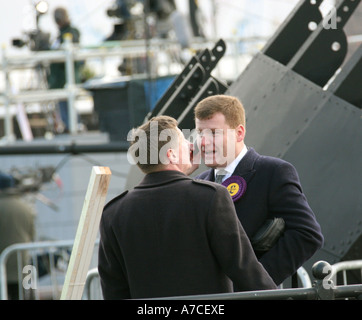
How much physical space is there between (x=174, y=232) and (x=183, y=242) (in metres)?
0.05

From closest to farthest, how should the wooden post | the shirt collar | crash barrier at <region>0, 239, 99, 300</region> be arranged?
the wooden post, the shirt collar, crash barrier at <region>0, 239, 99, 300</region>

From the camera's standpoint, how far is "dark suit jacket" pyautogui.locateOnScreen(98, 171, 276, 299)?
11.2 ft

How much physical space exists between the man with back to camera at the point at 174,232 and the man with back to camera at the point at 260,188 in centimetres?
37

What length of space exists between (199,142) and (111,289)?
0.80m

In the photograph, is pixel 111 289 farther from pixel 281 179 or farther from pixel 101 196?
pixel 281 179

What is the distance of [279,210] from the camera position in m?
Answer: 3.91

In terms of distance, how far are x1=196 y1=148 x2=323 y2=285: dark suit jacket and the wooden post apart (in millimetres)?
695

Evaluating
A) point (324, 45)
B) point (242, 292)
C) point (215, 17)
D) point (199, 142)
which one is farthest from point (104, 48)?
point (242, 292)

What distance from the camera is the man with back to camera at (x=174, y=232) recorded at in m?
3.41

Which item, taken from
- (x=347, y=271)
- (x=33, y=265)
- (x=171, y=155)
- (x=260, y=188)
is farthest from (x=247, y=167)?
(x=33, y=265)

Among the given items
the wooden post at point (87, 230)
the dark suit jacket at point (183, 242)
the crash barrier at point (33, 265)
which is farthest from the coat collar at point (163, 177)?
the crash barrier at point (33, 265)

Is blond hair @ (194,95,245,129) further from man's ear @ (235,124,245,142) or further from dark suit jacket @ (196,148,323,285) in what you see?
dark suit jacket @ (196,148,323,285)

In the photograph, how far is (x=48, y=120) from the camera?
13758 mm

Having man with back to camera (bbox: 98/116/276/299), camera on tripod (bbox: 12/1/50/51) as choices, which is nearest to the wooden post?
man with back to camera (bbox: 98/116/276/299)
